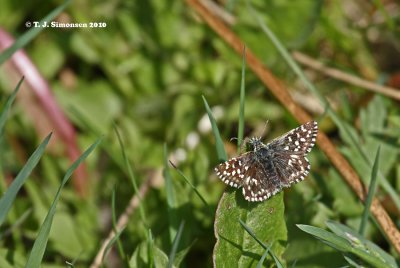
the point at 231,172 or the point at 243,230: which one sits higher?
the point at 231,172

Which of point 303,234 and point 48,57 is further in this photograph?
point 48,57

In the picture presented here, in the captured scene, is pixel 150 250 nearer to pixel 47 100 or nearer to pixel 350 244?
pixel 350 244

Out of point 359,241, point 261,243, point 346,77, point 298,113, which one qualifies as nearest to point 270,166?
point 261,243

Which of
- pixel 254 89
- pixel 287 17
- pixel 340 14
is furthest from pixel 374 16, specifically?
pixel 254 89

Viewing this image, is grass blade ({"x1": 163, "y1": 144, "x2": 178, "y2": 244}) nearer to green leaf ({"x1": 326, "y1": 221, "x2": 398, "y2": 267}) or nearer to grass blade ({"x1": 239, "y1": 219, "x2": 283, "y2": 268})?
grass blade ({"x1": 239, "y1": 219, "x2": 283, "y2": 268})

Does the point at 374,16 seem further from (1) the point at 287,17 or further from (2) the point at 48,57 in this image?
(2) the point at 48,57

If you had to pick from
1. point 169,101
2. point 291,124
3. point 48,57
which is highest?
point 48,57

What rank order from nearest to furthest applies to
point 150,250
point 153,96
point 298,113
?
1. point 150,250
2. point 298,113
3. point 153,96

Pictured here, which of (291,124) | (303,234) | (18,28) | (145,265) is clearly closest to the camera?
(145,265)

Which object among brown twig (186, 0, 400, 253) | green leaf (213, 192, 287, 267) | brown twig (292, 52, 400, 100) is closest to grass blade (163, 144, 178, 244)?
green leaf (213, 192, 287, 267)
